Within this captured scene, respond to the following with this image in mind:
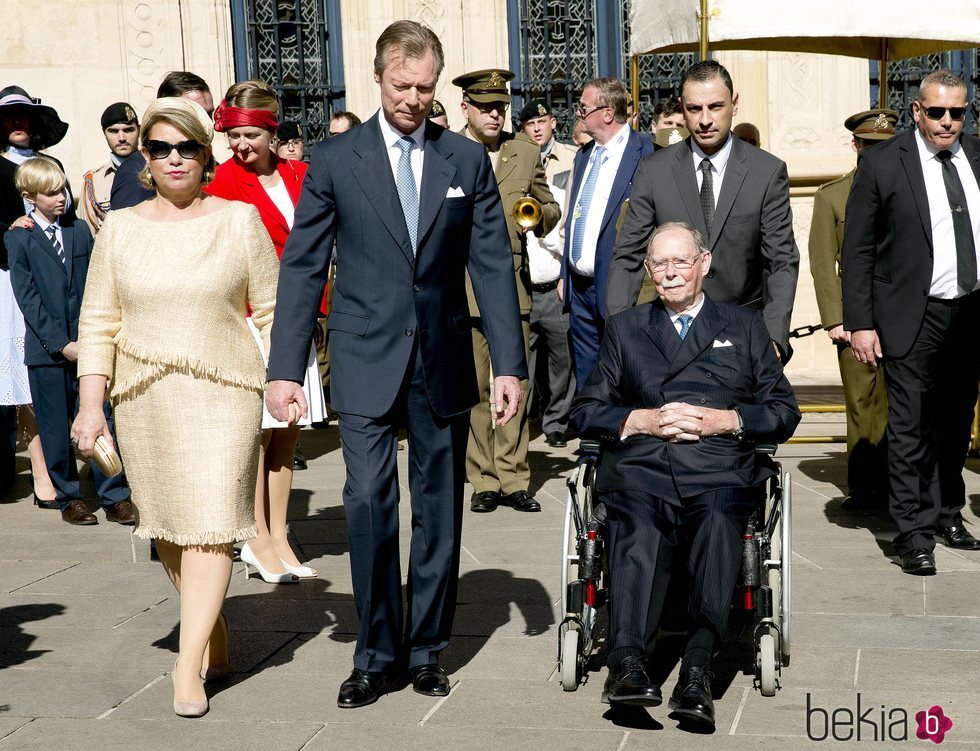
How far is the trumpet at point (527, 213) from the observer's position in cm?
812

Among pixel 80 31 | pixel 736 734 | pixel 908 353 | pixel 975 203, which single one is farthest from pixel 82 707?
pixel 80 31

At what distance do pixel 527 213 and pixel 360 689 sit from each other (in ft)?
13.1

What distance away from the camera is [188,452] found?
4656 mm

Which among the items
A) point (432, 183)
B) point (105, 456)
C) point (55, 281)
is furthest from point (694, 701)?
point (55, 281)

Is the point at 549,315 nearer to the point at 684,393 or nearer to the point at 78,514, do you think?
the point at 78,514

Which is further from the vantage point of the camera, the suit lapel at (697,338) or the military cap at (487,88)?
the military cap at (487,88)

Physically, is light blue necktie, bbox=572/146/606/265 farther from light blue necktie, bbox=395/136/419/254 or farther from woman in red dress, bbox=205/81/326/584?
light blue necktie, bbox=395/136/419/254

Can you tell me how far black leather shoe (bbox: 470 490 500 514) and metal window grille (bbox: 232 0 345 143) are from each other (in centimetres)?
651

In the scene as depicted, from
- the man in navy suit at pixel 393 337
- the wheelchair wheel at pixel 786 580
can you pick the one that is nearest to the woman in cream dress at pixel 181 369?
the man in navy suit at pixel 393 337

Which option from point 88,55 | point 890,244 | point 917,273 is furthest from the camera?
point 88,55

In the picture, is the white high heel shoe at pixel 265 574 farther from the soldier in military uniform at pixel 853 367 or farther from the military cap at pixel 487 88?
the soldier in military uniform at pixel 853 367

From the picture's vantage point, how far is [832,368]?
45.6 feet

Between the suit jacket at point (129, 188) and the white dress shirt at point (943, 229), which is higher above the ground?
the suit jacket at point (129, 188)

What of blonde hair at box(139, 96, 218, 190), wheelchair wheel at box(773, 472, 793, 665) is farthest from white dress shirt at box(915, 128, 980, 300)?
blonde hair at box(139, 96, 218, 190)
